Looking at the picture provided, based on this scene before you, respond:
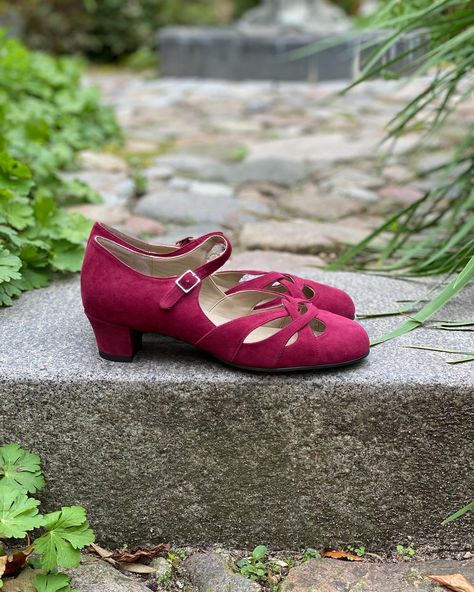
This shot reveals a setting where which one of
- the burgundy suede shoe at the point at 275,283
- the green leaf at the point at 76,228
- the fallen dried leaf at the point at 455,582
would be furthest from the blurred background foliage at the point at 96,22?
the fallen dried leaf at the point at 455,582

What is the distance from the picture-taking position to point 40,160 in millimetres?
2576

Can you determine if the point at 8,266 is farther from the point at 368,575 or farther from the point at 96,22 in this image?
the point at 96,22

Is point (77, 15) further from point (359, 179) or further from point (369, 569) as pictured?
point (369, 569)

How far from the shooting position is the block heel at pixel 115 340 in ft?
4.43

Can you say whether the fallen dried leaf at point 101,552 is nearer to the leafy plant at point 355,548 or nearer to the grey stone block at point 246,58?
the leafy plant at point 355,548

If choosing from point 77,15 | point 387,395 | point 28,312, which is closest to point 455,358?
point 387,395

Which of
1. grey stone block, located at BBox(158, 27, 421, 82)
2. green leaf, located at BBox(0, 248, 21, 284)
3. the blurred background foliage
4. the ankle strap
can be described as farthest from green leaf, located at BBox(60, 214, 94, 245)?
the blurred background foliage

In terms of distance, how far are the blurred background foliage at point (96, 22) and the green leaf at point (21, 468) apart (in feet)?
24.2

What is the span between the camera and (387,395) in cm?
131

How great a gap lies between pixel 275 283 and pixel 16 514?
0.62m

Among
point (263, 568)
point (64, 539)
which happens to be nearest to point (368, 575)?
point (263, 568)

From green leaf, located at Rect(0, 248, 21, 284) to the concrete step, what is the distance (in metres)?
0.12

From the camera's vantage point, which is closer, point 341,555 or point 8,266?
point 341,555

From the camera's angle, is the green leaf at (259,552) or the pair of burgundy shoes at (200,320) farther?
the green leaf at (259,552)
